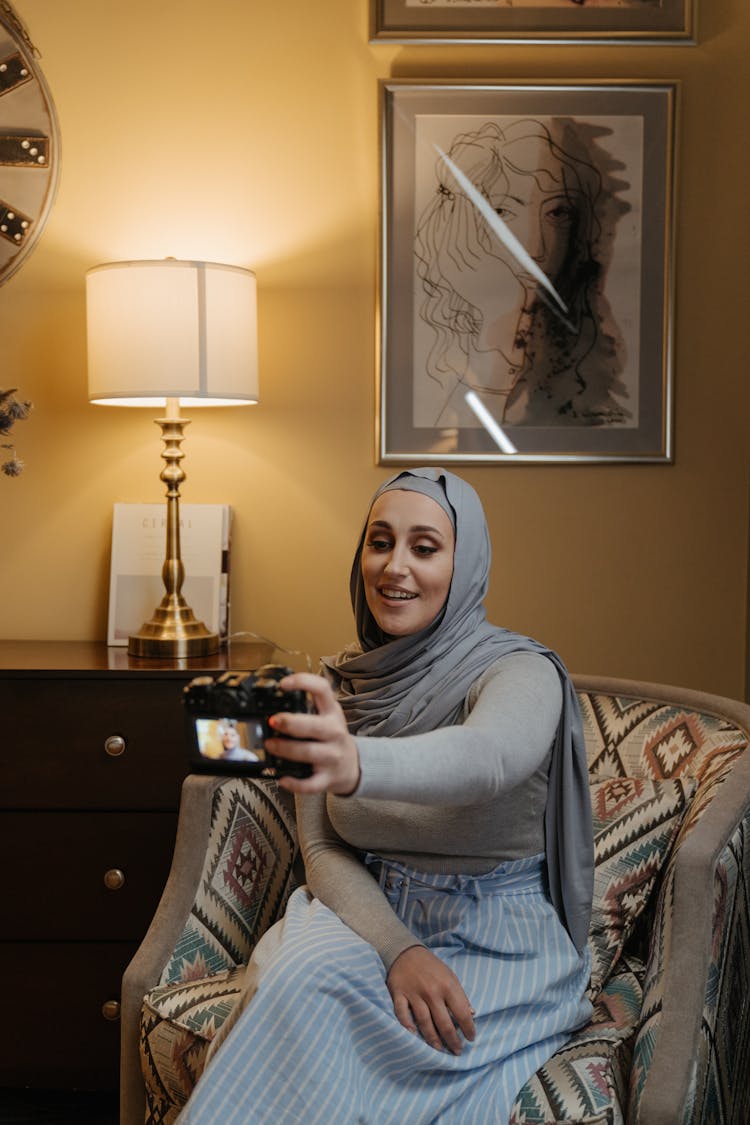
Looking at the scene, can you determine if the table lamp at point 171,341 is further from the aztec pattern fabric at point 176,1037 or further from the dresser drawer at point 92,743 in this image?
the aztec pattern fabric at point 176,1037

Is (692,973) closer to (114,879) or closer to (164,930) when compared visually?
(164,930)

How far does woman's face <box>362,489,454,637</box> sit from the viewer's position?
185 centimetres

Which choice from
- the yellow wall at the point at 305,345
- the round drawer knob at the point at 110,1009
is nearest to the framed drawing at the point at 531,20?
the yellow wall at the point at 305,345

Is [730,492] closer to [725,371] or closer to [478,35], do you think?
[725,371]

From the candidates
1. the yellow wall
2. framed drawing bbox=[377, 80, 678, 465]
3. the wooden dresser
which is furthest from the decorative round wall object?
the wooden dresser

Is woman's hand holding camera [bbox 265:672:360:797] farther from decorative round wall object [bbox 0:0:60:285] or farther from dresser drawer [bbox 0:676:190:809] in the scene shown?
decorative round wall object [bbox 0:0:60:285]

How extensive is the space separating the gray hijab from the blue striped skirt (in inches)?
2.4

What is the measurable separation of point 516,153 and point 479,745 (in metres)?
1.91

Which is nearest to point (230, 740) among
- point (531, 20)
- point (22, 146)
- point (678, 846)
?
point (678, 846)

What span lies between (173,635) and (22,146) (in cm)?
A: 133

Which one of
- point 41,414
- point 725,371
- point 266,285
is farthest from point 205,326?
point 725,371

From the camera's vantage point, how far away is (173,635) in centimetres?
253

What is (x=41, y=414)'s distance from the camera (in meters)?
2.84

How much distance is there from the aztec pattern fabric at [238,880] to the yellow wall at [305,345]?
87 centimetres
